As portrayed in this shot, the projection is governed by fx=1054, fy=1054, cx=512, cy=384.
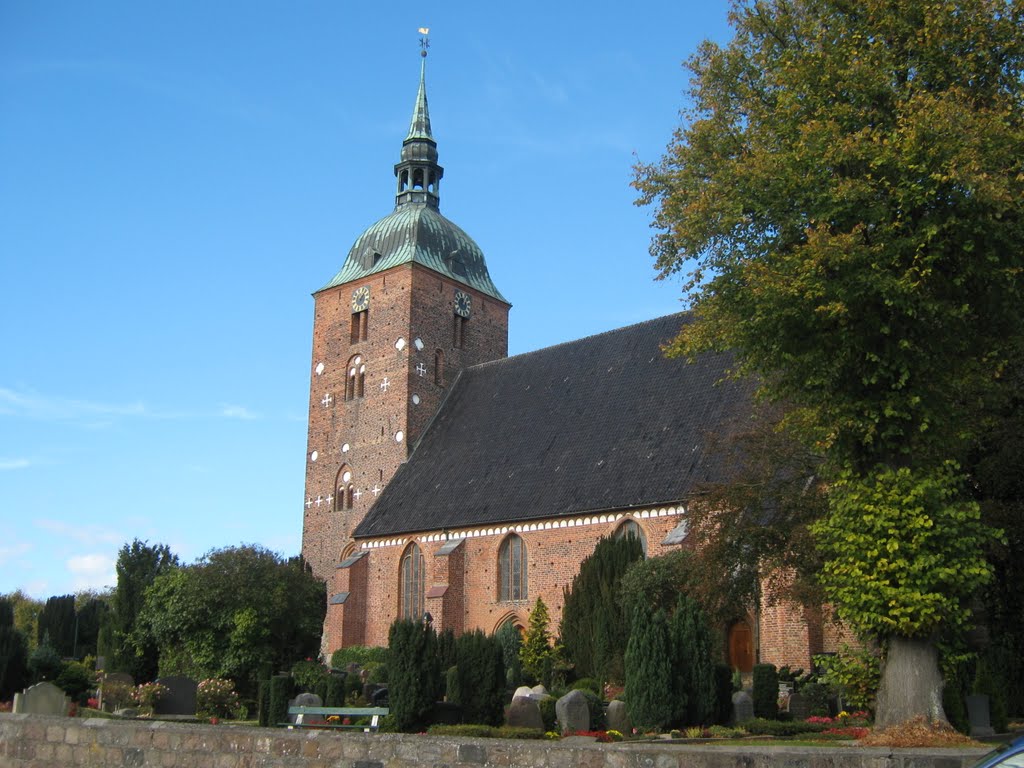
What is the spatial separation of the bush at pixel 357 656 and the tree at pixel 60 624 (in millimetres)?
26010

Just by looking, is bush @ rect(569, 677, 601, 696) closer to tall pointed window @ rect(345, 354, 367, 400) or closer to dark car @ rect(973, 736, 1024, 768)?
dark car @ rect(973, 736, 1024, 768)

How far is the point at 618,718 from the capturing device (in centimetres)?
1848

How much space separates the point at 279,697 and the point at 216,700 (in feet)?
15.2

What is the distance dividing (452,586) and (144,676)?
1111 centimetres

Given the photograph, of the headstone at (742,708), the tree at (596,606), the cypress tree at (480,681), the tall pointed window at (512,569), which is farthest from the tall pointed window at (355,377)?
the headstone at (742,708)

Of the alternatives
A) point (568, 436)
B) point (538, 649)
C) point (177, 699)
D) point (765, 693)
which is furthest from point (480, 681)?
point (568, 436)

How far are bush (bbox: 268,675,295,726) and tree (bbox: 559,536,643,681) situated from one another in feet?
23.5

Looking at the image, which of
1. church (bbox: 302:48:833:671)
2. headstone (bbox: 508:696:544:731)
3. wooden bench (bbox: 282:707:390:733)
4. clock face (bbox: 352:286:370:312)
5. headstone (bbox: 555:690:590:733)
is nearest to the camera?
headstone (bbox: 555:690:590:733)

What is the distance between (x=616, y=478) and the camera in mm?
30078

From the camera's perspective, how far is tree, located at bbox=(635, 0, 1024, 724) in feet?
44.5

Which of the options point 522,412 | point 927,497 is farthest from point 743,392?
point 927,497

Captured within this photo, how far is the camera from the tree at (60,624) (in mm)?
53969

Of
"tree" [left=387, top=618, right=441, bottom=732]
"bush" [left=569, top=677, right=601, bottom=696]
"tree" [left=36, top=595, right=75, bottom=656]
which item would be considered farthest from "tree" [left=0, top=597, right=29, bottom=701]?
"tree" [left=36, top=595, right=75, bottom=656]

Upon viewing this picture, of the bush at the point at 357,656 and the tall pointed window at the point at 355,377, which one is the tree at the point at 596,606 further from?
the tall pointed window at the point at 355,377
